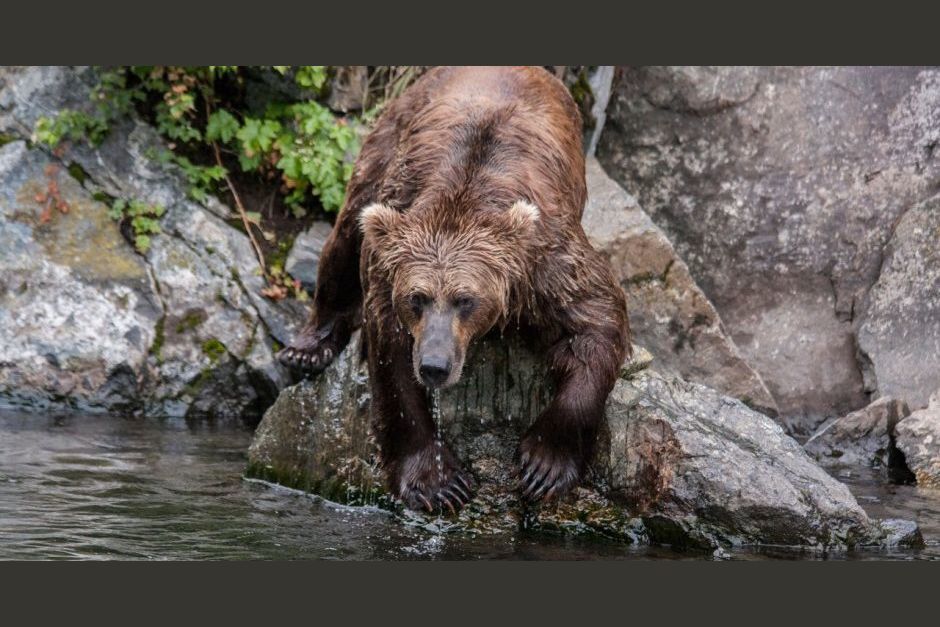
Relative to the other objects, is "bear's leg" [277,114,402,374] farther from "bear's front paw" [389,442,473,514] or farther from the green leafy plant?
the green leafy plant

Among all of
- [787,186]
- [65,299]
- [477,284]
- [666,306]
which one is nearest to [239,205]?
[65,299]

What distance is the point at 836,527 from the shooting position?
25.4 feet

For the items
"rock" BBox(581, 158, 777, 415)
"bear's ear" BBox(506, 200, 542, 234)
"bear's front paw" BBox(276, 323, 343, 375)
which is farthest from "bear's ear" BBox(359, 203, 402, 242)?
"rock" BBox(581, 158, 777, 415)

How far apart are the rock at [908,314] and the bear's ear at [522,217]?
457cm

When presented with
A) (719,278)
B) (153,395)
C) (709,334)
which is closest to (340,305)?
(153,395)

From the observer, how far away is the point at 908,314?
1141 cm

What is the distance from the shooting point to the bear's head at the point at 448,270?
7406mm

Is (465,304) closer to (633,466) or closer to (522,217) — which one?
(522,217)

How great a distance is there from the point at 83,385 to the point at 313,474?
123 inches

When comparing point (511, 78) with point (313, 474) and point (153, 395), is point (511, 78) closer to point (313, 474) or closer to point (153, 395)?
point (313, 474)

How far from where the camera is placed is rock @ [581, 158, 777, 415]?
11.3m

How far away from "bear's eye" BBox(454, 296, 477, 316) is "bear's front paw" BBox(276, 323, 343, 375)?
85.3 inches

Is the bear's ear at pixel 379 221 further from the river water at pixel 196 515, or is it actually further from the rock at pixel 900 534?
the rock at pixel 900 534

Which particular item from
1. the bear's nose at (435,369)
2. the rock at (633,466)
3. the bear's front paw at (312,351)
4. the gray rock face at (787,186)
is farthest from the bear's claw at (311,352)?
the gray rock face at (787,186)
